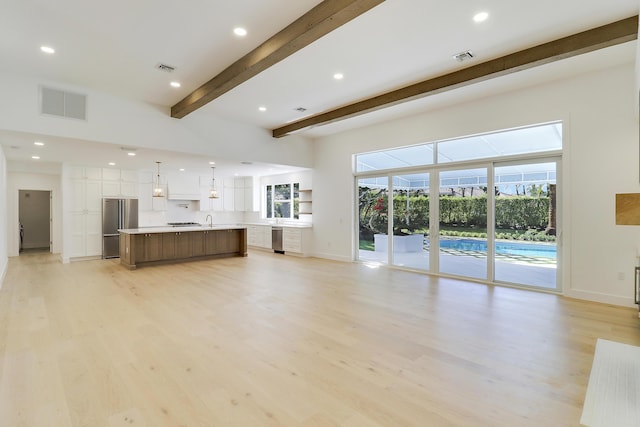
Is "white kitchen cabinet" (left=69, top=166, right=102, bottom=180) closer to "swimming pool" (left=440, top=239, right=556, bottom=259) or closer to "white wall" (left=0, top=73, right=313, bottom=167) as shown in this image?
"white wall" (left=0, top=73, right=313, bottom=167)

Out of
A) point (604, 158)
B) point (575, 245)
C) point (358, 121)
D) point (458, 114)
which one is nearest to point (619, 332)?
point (575, 245)

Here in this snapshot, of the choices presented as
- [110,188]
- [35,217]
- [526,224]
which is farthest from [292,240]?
[35,217]

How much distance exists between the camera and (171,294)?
4.90 meters

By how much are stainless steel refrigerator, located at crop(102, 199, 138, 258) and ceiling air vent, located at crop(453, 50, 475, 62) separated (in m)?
8.87

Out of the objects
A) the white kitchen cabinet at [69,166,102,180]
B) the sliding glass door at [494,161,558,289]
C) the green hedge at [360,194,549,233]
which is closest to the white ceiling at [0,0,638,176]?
the sliding glass door at [494,161,558,289]

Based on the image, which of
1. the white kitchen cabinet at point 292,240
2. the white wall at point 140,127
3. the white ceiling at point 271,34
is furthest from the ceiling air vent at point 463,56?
the white kitchen cabinet at point 292,240

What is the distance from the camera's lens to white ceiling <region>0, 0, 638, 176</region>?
3.16m

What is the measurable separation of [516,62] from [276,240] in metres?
7.45

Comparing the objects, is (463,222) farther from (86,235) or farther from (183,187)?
(86,235)

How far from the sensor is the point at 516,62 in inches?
161

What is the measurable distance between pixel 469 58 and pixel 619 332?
12.1 ft

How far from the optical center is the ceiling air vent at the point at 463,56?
4047mm

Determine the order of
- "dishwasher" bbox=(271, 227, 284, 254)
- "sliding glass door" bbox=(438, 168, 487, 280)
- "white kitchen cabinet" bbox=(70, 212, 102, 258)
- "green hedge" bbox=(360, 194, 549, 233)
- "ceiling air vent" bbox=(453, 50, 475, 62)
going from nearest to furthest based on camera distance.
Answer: "ceiling air vent" bbox=(453, 50, 475, 62) → "green hedge" bbox=(360, 194, 549, 233) → "sliding glass door" bbox=(438, 168, 487, 280) → "white kitchen cabinet" bbox=(70, 212, 102, 258) → "dishwasher" bbox=(271, 227, 284, 254)

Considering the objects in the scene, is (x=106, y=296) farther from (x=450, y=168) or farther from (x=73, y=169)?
(x=450, y=168)
